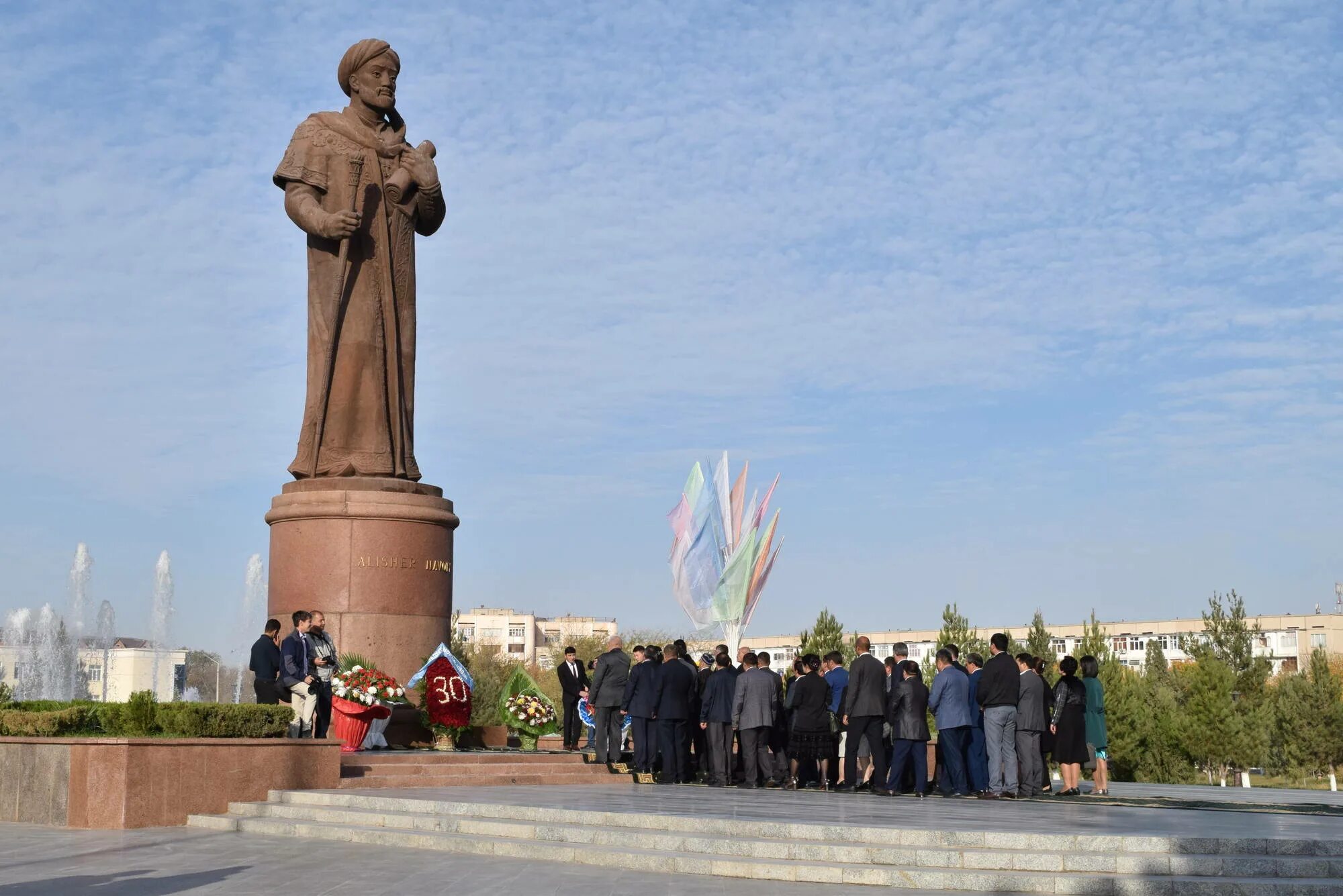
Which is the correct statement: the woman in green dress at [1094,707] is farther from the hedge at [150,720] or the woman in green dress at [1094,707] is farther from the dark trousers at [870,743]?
the hedge at [150,720]

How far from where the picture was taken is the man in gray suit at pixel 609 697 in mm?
17156

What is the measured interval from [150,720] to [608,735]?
569cm

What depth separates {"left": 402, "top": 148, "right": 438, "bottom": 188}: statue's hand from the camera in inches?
760

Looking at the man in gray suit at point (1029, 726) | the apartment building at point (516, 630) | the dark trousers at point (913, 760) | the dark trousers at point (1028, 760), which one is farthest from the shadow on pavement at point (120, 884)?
the apartment building at point (516, 630)

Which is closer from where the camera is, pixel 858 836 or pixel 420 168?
pixel 858 836

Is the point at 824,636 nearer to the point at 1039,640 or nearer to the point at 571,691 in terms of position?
the point at 1039,640

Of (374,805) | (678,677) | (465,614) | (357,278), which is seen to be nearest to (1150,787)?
(678,677)

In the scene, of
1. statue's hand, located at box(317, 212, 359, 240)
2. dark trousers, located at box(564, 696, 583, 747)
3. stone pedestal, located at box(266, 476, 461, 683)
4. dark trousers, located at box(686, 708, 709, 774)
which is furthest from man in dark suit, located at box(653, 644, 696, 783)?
statue's hand, located at box(317, 212, 359, 240)

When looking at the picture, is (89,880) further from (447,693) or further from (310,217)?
(310,217)

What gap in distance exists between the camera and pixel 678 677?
16.4 meters

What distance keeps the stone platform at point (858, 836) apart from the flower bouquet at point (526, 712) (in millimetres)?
4523

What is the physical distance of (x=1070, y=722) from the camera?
50.6 ft

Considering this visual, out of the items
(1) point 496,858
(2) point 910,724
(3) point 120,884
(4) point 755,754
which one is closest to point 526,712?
(4) point 755,754

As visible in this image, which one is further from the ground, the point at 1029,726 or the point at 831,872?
the point at 1029,726
